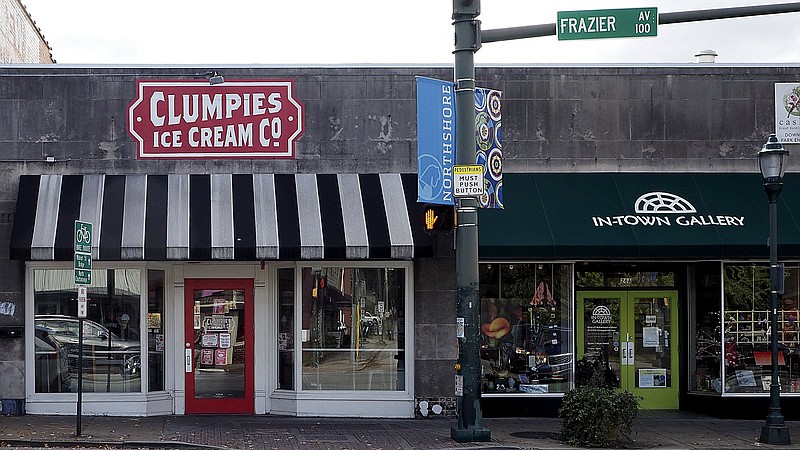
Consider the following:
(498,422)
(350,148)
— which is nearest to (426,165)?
(350,148)

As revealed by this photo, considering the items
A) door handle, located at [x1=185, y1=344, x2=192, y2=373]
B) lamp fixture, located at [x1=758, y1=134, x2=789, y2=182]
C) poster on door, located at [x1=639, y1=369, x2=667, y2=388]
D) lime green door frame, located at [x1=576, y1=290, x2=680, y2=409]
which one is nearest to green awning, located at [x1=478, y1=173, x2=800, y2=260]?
lamp fixture, located at [x1=758, y1=134, x2=789, y2=182]

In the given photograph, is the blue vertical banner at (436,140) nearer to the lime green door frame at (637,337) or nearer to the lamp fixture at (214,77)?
the lamp fixture at (214,77)

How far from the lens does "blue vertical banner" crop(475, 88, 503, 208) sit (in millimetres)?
13766

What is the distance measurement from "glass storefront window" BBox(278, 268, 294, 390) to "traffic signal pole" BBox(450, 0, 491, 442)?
375 cm

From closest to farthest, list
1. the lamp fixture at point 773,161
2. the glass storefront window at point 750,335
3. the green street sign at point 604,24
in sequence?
the green street sign at point 604,24 → the lamp fixture at point 773,161 → the glass storefront window at point 750,335

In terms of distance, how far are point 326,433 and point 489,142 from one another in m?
4.97

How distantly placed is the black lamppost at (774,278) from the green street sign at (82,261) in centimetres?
991

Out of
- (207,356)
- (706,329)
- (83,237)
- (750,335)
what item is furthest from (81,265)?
(750,335)

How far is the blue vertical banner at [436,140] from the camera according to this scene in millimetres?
13773

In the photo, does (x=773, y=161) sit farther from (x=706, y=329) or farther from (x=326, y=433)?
(x=326, y=433)

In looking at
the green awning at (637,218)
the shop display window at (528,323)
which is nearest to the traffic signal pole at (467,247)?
the green awning at (637,218)

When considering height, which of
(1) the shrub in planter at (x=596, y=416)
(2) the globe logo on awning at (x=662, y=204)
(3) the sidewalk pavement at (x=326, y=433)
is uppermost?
(2) the globe logo on awning at (x=662, y=204)

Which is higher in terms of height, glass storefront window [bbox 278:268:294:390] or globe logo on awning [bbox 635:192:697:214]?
globe logo on awning [bbox 635:192:697:214]

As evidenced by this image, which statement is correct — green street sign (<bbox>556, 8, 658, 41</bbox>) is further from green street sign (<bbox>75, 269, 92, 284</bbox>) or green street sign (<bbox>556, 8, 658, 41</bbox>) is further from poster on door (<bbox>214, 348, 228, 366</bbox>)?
poster on door (<bbox>214, 348, 228, 366</bbox>)
